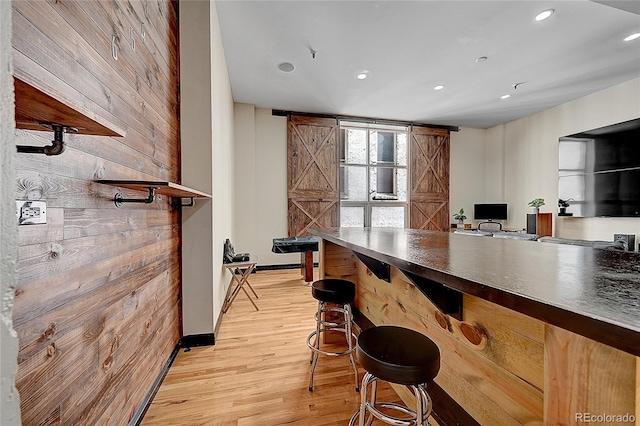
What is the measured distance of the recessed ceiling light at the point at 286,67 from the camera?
3789 mm

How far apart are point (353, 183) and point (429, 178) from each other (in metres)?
1.93

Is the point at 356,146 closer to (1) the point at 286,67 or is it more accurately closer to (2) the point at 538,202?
(1) the point at 286,67

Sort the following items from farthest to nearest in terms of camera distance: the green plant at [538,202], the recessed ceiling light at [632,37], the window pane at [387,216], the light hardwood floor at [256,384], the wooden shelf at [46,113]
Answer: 1. the window pane at [387,216]
2. the green plant at [538,202]
3. the recessed ceiling light at [632,37]
4. the light hardwood floor at [256,384]
5. the wooden shelf at [46,113]

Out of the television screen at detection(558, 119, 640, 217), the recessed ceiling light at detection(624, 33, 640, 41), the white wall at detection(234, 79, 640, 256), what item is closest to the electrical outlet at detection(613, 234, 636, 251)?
the white wall at detection(234, 79, 640, 256)

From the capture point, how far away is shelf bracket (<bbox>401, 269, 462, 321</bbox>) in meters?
1.16

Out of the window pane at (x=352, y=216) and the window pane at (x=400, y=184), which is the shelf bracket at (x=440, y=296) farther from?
the window pane at (x=400, y=184)

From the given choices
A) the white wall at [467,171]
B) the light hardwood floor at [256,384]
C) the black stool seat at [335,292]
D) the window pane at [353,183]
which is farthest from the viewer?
the white wall at [467,171]

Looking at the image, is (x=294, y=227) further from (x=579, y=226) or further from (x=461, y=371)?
(x=579, y=226)

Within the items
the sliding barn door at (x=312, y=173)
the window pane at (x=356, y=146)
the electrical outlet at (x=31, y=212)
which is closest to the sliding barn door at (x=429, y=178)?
the window pane at (x=356, y=146)

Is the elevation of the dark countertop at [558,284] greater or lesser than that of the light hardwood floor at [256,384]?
greater

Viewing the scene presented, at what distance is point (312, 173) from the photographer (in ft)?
18.7

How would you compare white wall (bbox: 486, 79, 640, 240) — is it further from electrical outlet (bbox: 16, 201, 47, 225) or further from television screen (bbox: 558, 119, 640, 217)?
electrical outlet (bbox: 16, 201, 47, 225)

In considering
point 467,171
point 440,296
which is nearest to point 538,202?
point 467,171

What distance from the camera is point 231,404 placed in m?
1.69
